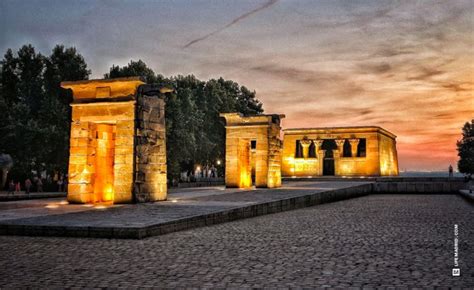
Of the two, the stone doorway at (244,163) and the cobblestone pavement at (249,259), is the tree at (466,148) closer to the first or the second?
the stone doorway at (244,163)

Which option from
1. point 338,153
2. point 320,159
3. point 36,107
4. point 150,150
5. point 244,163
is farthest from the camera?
point 320,159

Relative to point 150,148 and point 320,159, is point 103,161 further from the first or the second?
point 320,159

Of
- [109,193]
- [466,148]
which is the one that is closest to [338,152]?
[466,148]

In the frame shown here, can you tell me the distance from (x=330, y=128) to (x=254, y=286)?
1821 inches

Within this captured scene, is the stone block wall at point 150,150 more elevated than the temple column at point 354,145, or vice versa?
the temple column at point 354,145

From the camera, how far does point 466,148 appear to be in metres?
57.8

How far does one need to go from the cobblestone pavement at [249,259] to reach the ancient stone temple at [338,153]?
127 ft

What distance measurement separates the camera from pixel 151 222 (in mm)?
10047

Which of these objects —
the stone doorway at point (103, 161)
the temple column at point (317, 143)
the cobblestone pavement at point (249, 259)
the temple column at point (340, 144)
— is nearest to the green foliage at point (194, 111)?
the temple column at point (317, 143)

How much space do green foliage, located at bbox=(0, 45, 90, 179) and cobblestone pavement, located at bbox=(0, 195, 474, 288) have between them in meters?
22.9

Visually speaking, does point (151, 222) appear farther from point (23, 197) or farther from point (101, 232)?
point (23, 197)

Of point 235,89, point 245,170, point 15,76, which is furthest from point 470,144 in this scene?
point 15,76

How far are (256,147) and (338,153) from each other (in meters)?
25.4

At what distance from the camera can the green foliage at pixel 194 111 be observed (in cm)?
3616
